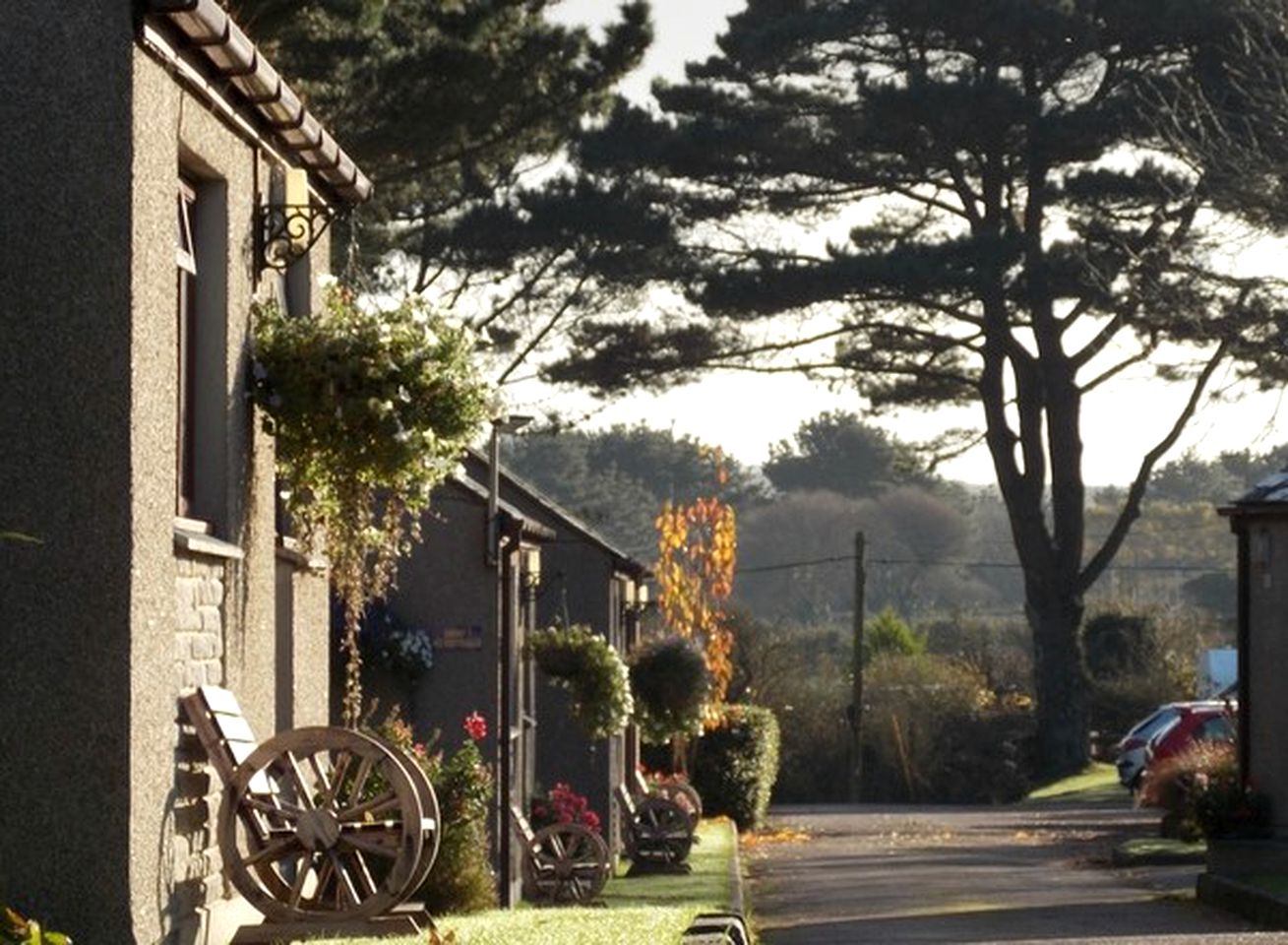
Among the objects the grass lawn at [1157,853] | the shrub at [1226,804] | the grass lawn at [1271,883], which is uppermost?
the shrub at [1226,804]

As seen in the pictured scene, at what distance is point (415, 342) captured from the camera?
46.1 feet

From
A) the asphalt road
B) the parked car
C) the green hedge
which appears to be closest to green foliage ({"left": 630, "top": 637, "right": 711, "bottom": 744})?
the asphalt road

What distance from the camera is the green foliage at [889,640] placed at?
69688 mm

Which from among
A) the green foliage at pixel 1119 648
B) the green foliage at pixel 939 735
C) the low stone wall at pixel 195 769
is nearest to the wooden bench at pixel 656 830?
the low stone wall at pixel 195 769

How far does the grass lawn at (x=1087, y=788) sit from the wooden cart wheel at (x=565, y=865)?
26.3m

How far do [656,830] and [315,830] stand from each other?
71.0ft

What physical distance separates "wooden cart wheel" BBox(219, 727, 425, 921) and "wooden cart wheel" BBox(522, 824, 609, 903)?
13.9 meters

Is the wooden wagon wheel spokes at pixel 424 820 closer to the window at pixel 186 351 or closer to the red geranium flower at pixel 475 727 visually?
the window at pixel 186 351

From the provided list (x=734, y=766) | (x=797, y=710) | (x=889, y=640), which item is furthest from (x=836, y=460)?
(x=734, y=766)

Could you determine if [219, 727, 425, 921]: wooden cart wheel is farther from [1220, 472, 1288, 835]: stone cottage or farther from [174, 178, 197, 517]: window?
[1220, 472, 1288, 835]: stone cottage

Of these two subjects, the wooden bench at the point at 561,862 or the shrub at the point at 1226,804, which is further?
the wooden bench at the point at 561,862

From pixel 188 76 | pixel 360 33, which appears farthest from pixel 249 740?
pixel 360 33

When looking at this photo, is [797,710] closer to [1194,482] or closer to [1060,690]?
[1060,690]

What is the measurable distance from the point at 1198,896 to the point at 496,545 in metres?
7.05
